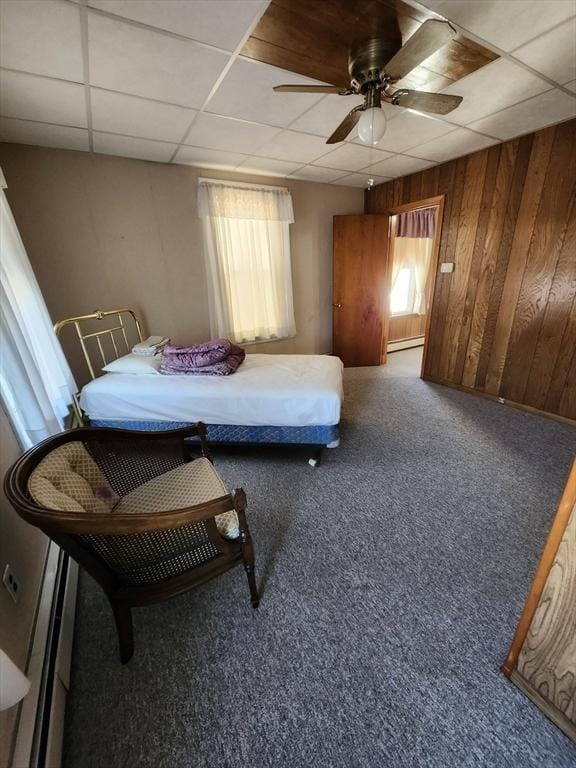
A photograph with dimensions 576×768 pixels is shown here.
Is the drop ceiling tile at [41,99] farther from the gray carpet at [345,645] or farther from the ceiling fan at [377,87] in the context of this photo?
the gray carpet at [345,645]

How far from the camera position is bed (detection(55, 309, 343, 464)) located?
2.02 meters

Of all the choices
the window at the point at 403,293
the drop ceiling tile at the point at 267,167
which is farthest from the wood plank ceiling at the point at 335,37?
the window at the point at 403,293

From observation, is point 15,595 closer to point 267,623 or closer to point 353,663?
point 267,623

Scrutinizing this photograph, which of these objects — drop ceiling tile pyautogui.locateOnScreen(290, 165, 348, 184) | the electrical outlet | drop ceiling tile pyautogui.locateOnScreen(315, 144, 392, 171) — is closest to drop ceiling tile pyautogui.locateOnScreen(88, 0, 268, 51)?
drop ceiling tile pyautogui.locateOnScreen(315, 144, 392, 171)

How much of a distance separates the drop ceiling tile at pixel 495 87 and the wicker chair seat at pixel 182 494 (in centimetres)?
267

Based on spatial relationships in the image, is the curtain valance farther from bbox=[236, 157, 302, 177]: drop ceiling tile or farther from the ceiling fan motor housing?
the ceiling fan motor housing

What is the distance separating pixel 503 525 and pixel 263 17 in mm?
2749

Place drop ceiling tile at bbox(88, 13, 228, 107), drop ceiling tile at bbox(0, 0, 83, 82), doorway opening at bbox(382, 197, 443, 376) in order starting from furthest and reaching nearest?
1. doorway opening at bbox(382, 197, 443, 376)
2. drop ceiling tile at bbox(88, 13, 228, 107)
3. drop ceiling tile at bbox(0, 0, 83, 82)

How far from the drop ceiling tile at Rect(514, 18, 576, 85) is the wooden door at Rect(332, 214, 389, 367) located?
2.27 metres

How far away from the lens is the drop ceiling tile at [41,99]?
62.4 inches

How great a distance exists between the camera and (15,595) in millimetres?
1036

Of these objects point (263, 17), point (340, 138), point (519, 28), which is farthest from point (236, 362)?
point (519, 28)

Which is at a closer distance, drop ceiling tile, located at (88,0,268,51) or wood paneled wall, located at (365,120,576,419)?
drop ceiling tile, located at (88,0,268,51)

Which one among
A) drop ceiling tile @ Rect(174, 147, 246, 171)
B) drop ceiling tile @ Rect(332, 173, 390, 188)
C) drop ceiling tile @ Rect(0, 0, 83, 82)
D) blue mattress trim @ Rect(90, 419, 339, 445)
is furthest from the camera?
drop ceiling tile @ Rect(332, 173, 390, 188)
